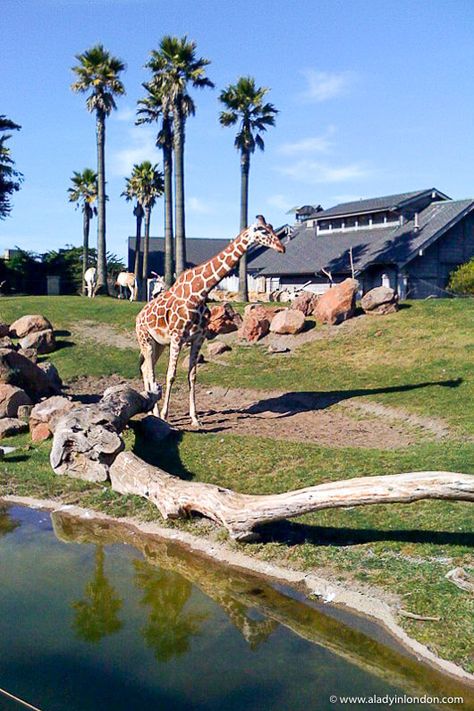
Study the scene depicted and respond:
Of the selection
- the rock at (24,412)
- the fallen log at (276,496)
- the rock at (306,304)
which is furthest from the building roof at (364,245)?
the fallen log at (276,496)

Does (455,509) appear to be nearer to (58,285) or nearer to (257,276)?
(257,276)

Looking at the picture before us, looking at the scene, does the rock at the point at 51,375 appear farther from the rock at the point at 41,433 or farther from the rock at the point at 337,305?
the rock at the point at 337,305

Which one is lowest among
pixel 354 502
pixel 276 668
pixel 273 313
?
pixel 276 668

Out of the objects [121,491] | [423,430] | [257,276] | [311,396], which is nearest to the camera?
[121,491]

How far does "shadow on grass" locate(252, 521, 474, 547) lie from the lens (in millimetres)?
8680

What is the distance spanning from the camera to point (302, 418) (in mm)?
17047

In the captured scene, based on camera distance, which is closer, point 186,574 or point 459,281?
point 186,574

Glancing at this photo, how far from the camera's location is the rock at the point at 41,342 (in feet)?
84.7

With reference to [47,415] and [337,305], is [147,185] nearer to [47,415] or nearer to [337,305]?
[337,305]

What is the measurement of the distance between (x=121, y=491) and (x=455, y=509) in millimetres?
4684

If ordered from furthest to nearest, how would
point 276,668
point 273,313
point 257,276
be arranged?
point 257,276 → point 273,313 → point 276,668

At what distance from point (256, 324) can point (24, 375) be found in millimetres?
9050

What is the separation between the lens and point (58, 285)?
55.3 metres

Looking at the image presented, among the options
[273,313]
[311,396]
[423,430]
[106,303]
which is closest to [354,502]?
[423,430]
